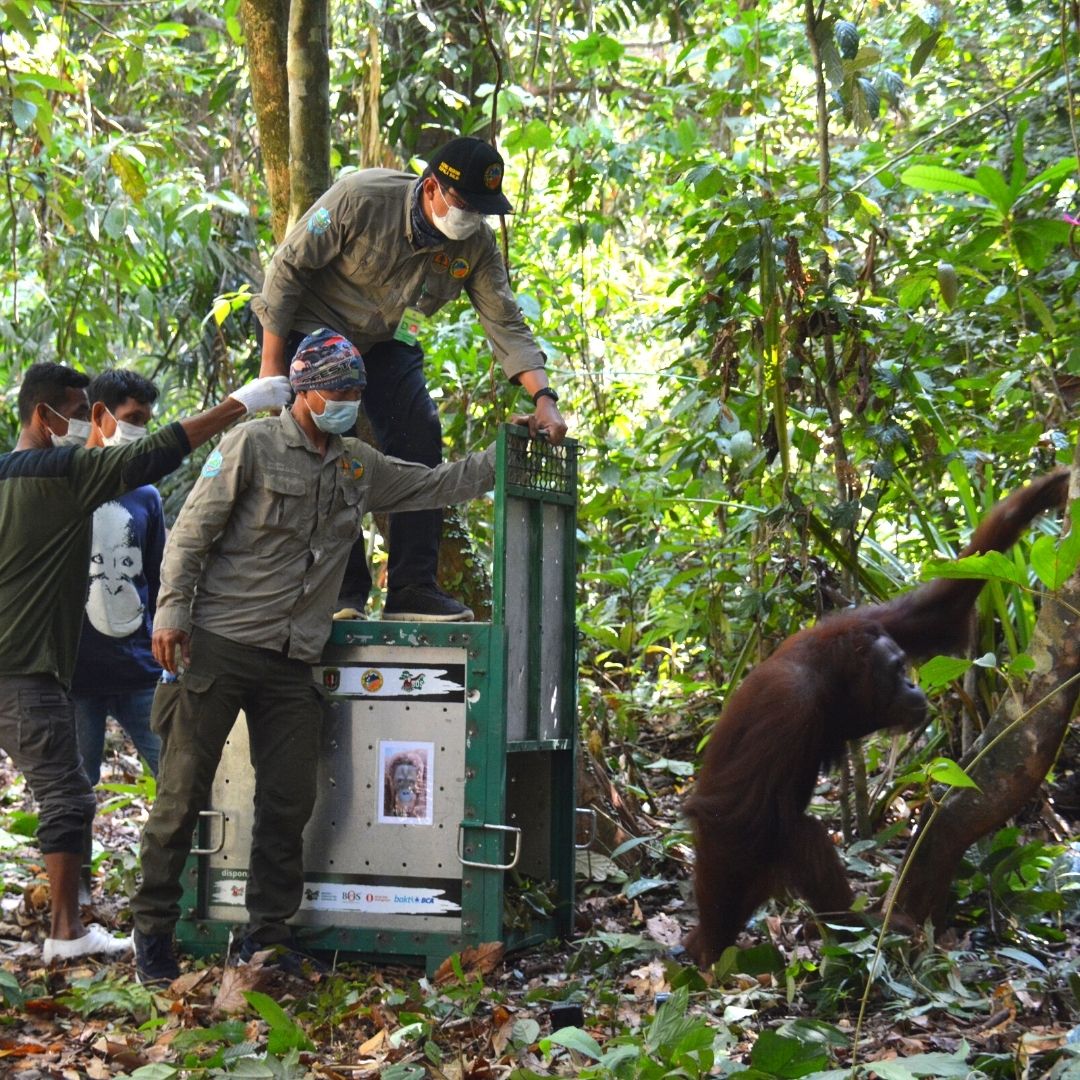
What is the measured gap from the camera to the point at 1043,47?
23.9 ft

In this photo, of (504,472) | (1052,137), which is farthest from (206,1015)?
(1052,137)

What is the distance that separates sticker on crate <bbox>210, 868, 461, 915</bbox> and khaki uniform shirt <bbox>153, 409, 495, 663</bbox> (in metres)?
0.68

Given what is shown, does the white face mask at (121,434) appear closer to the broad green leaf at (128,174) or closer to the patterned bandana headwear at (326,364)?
the patterned bandana headwear at (326,364)

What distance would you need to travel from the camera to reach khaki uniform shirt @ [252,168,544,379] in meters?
4.09

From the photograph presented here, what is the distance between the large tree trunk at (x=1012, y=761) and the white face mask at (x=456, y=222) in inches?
74.6

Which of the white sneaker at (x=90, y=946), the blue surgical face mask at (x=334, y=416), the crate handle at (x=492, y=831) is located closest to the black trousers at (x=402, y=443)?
the blue surgical face mask at (x=334, y=416)

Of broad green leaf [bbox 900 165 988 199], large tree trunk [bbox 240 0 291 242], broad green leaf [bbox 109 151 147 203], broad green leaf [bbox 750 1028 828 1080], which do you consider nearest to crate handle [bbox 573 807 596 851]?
broad green leaf [bbox 750 1028 828 1080]

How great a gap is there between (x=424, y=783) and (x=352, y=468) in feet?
3.10

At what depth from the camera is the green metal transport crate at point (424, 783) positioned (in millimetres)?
3752

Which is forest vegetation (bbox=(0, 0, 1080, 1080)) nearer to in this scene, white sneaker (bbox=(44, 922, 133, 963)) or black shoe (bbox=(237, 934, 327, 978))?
white sneaker (bbox=(44, 922, 133, 963))

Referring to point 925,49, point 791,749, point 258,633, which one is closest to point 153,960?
point 258,633

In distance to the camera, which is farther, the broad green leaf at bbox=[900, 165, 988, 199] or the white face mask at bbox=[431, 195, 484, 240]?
the white face mask at bbox=[431, 195, 484, 240]

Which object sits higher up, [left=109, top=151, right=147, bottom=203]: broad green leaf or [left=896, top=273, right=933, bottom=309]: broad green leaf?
[left=109, top=151, right=147, bottom=203]: broad green leaf

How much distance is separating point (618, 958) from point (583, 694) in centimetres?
189
